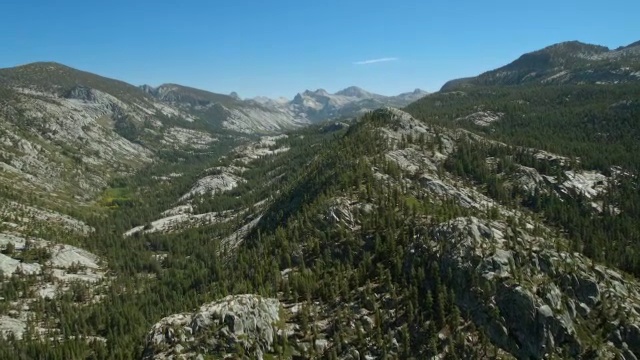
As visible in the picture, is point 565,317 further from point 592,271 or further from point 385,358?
point 385,358

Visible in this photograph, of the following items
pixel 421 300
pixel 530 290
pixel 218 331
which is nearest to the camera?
pixel 218 331

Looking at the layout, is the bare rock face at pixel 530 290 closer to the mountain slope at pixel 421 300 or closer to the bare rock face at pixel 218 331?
the mountain slope at pixel 421 300

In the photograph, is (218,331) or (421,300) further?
(421,300)

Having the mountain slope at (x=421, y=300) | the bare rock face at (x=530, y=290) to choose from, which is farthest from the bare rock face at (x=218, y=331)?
the bare rock face at (x=530, y=290)

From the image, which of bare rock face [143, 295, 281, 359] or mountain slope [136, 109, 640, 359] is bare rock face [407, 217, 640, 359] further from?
bare rock face [143, 295, 281, 359]

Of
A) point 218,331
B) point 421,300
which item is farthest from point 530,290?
point 218,331

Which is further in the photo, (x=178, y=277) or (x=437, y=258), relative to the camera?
(x=178, y=277)

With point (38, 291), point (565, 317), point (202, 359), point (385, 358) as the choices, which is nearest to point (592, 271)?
point (565, 317)

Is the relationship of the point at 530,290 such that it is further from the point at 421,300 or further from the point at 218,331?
the point at 218,331
